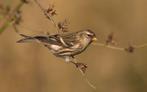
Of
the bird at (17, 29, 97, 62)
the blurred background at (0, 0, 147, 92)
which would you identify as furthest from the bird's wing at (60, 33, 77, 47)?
the blurred background at (0, 0, 147, 92)

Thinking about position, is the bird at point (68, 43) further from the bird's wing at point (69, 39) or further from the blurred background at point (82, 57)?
the blurred background at point (82, 57)

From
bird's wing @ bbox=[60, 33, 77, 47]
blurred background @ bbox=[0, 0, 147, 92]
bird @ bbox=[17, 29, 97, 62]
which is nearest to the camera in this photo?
bird @ bbox=[17, 29, 97, 62]

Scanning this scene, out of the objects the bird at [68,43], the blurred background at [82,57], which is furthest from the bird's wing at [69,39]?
the blurred background at [82,57]

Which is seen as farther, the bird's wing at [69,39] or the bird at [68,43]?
the bird's wing at [69,39]

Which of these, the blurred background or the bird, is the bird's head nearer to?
the bird

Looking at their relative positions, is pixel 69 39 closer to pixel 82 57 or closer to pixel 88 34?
pixel 88 34

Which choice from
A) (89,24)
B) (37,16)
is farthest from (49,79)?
(89,24)
